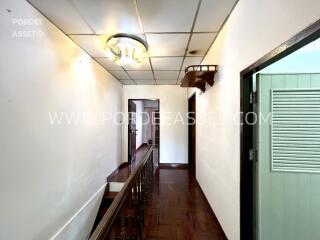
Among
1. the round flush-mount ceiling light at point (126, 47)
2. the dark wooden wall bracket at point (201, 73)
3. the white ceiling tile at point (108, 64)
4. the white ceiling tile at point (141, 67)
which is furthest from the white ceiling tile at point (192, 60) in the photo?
the white ceiling tile at point (108, 64)

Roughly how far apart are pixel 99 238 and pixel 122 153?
170 inches

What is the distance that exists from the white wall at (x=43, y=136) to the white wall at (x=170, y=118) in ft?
7.48

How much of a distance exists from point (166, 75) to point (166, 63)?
2.87 feet

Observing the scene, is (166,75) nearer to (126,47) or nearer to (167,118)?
(167,118)

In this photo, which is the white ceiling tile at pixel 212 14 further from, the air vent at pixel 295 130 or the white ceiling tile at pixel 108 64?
the white ceiling tile at pixel 108 64

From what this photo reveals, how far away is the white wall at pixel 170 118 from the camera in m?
5.25

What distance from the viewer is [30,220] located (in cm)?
170

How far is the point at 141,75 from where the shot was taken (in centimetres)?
421

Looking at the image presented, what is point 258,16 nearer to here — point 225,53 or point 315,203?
point 225,53

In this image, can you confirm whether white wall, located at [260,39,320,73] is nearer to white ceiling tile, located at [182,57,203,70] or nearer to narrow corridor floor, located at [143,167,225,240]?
white ceiling tile, located at [182,57,203,70]

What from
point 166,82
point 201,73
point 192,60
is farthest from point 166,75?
point 201,73

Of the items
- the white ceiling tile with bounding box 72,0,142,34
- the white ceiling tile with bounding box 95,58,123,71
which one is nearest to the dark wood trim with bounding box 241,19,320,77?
the white ceiling tile with bounding box 72,0,142,34

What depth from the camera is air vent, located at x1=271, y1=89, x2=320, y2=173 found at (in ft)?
5.05

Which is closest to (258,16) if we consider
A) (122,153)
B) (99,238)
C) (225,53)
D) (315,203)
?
(225,53)
